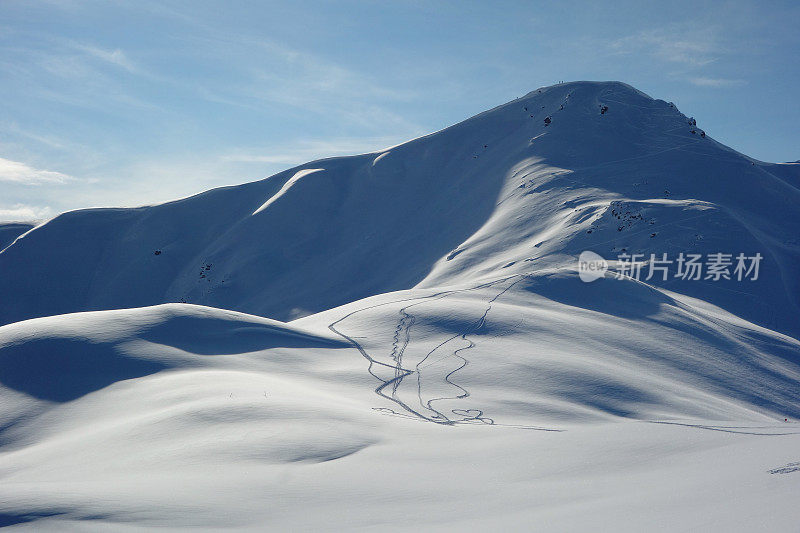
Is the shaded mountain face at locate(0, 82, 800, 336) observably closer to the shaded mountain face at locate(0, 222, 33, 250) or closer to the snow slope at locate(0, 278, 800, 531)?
the snow slope at locate(0, 278, 800, 531)

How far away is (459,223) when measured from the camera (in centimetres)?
4988

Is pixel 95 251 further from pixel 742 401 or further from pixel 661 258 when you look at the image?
pixel 742 401

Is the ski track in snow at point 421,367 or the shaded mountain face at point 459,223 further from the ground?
the shaded mountain face at point 459,223

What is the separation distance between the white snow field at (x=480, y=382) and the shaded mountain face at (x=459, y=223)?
0.30 meters

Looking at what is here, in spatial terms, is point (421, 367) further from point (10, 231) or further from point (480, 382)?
point (10, 231)

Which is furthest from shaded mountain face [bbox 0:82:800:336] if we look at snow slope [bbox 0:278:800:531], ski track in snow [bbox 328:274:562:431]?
snow slope [bbox 0:278:800:531]

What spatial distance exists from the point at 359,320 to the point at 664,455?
47.8 ft

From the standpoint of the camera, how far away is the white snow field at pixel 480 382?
743cm

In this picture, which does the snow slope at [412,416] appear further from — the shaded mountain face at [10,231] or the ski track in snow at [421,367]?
the shaded mountain face at [10,231]

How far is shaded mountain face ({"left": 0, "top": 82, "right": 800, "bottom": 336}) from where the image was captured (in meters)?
35.4

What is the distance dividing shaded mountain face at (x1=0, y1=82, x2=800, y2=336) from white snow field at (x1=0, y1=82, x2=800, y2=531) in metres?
0.30

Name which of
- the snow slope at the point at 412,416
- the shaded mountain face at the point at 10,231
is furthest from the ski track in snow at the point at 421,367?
the shaded mountain face at the point at 10,231

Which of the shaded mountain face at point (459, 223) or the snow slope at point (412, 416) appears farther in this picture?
the shaded mountain face at point (459, 223)

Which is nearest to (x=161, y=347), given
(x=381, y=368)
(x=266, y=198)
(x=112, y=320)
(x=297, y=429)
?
(x=112, y=320)
